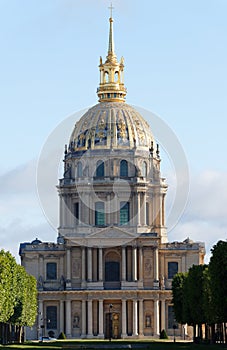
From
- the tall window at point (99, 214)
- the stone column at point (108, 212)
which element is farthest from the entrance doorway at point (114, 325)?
the tall window at point (99, 214)

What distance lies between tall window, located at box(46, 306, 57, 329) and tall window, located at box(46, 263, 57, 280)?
4.45 metres

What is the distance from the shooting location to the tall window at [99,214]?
7121 inches

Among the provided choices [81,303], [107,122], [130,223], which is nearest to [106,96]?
[107,122]

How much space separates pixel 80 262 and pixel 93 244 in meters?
3.25

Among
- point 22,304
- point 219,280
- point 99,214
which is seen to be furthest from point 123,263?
point 219,280

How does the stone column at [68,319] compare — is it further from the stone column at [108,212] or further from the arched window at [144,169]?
the arched window at [144,169]

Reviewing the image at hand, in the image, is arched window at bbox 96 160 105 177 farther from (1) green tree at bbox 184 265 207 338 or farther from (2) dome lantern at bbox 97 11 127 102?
(1) green tree at bbox 184 265 207 338

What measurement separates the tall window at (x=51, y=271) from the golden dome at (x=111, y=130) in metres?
20.9

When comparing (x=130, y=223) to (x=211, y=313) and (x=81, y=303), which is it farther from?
(x=211, y=313)

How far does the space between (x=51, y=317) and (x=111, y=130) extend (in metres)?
31.5

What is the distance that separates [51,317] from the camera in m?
171

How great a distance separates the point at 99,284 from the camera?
170875 millimetres

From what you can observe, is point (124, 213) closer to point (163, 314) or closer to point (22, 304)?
point (163, 314)

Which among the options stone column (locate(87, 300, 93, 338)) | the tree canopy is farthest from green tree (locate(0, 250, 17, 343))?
stone column (locate(87, 300, 93, 338))
